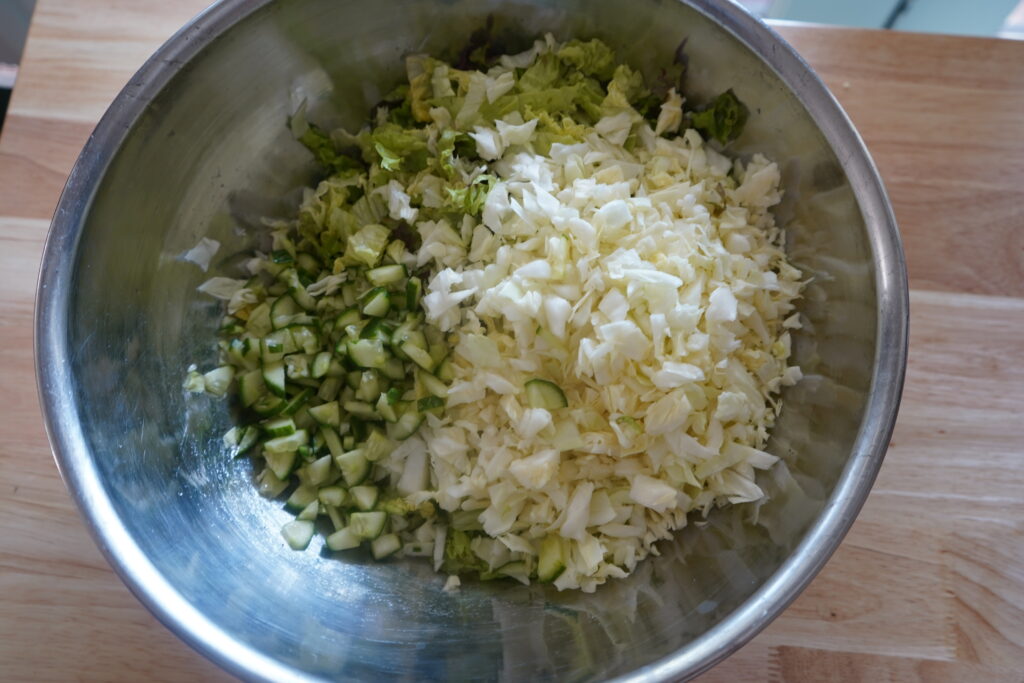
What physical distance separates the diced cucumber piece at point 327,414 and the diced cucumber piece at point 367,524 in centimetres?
19

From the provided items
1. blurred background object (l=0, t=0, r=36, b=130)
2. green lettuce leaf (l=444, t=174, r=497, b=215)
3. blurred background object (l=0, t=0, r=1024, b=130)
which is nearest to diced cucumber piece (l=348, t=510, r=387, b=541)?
green lettuce leaf (l=444, t=174, r=497, b=215)

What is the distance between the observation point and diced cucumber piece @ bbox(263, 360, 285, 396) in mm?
1458

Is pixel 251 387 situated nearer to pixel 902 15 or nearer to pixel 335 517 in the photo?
pixel 335 517

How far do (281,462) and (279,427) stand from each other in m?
0.07

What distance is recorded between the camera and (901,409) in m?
1.52

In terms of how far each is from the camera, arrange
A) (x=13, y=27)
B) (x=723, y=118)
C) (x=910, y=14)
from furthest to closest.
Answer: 1. (x=13, y=27)
2. (x=910, y=14)
3. (x=723, y=118)

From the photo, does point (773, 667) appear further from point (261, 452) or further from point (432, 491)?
point (261, 452)

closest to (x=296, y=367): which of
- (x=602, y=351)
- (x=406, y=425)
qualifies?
(x=406, y=425)

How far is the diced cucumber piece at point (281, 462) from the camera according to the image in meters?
1.43

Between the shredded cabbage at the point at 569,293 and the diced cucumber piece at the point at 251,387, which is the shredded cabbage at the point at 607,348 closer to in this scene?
the shredded cabbage at the point at 569,293

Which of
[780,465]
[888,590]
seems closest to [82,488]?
[780,465]

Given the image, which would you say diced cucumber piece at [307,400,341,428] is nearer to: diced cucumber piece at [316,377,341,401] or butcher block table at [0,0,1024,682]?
diced cucumber piece at [316,377,341,401]

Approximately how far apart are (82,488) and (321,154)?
32.6 inches

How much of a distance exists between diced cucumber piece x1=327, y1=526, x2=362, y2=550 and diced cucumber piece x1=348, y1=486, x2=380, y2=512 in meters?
0.05
